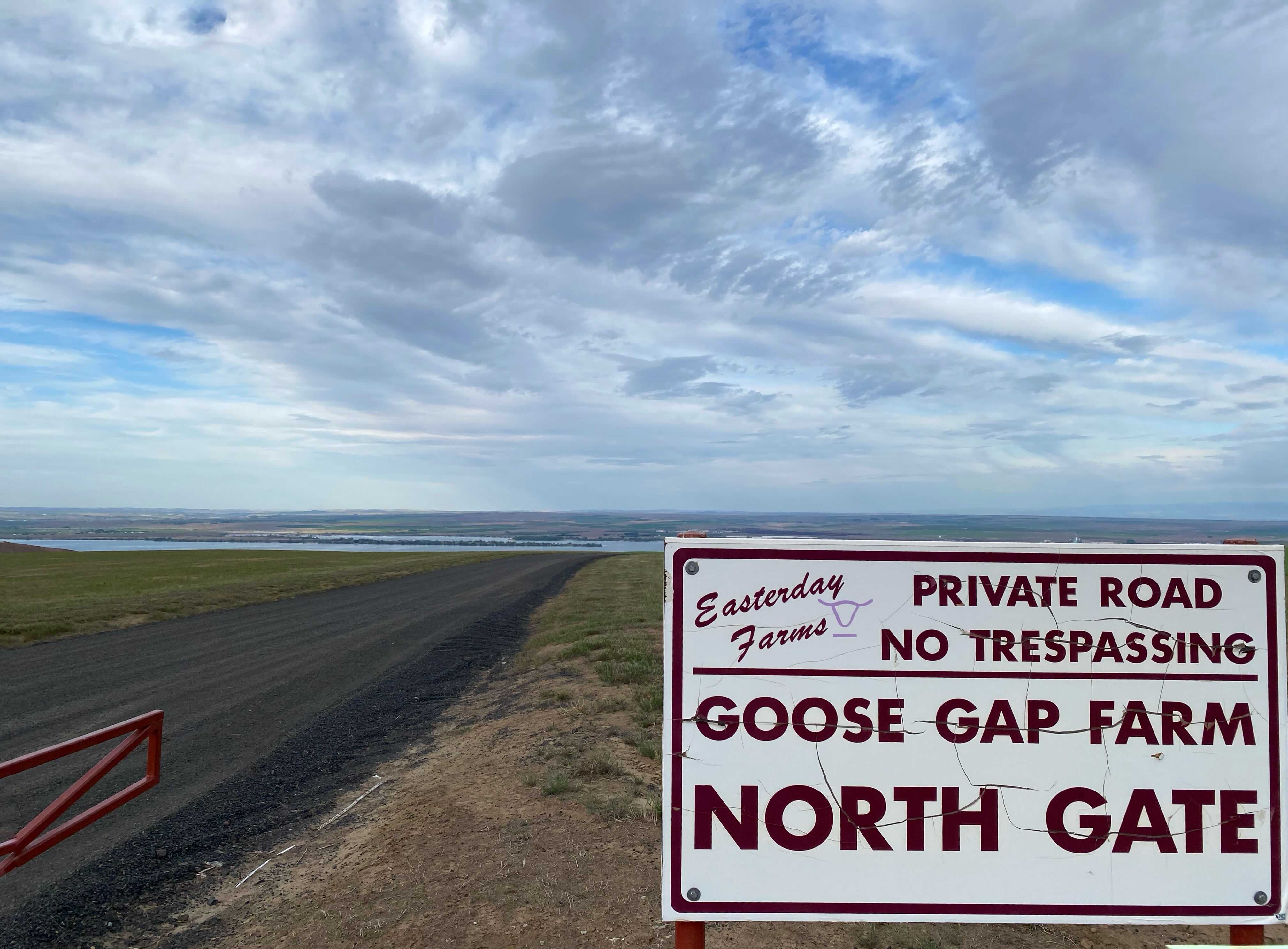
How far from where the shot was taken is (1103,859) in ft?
9.04

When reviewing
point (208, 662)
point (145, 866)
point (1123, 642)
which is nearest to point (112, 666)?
point (208, 662)

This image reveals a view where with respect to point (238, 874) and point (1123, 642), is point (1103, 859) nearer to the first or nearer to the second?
point (1123, 642)

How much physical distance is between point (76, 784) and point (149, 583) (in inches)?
1637

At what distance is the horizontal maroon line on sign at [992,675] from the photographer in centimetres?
282

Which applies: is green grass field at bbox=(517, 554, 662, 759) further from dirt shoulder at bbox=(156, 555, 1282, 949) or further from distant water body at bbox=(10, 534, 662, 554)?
distant water body at bbox=(10, 534, 662, 554)

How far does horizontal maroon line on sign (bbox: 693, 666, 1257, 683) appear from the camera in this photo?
282 centimetres

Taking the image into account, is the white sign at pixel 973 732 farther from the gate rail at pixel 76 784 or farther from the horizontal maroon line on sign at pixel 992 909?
the gate rail at pixel 76 784

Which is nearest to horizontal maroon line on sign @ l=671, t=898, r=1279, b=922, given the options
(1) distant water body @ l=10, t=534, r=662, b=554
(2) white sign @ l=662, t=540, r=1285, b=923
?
(2) white sign @ l=662, t=540, r=1285, b=923

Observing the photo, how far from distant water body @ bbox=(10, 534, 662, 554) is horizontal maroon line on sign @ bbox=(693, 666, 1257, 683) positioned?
8806 cm

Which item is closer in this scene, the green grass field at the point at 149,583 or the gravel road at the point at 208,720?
the gravel road at the point at 208,720

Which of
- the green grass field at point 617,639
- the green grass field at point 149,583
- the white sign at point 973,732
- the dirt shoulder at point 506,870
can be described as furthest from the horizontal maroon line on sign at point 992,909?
the green grass field at point 149,583

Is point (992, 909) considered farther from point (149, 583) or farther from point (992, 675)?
point (149, 583)

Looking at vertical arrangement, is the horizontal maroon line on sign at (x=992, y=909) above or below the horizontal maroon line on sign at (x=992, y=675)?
below

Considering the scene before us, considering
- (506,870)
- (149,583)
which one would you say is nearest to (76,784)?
(506,870)
